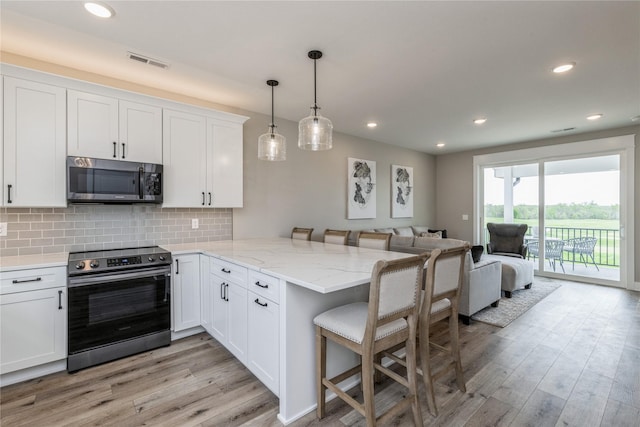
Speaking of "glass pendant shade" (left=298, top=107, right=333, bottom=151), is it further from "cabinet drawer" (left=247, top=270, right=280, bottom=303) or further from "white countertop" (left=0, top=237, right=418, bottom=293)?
"cabinet drawer" (left=247, top=270, right=280, bottom=303)

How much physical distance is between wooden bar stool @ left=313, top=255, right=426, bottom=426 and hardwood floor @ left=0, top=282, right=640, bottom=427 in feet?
0.93

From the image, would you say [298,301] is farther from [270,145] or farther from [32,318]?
[32,318]

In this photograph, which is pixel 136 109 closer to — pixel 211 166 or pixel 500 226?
pixel 211 166

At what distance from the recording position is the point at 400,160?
640 centimetres

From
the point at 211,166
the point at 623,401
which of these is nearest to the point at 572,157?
the point at 623,401

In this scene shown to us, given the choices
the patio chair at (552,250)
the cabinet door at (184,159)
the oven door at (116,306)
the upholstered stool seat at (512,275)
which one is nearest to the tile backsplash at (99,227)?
the cabinet door at (184,159)

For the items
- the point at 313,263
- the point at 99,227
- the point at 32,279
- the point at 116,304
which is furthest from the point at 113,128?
the point at 313,263

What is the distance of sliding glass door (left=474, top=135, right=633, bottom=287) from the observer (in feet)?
16.4

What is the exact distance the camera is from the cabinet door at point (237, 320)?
2.29m

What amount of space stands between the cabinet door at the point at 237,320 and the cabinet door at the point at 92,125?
5.78ft

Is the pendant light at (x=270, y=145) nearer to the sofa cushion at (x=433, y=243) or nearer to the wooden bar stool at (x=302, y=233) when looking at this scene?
the wooden bar stool at (x=302, y=233)

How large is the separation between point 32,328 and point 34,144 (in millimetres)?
1475

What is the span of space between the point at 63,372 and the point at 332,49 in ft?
11.5

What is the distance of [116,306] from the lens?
2537mm
